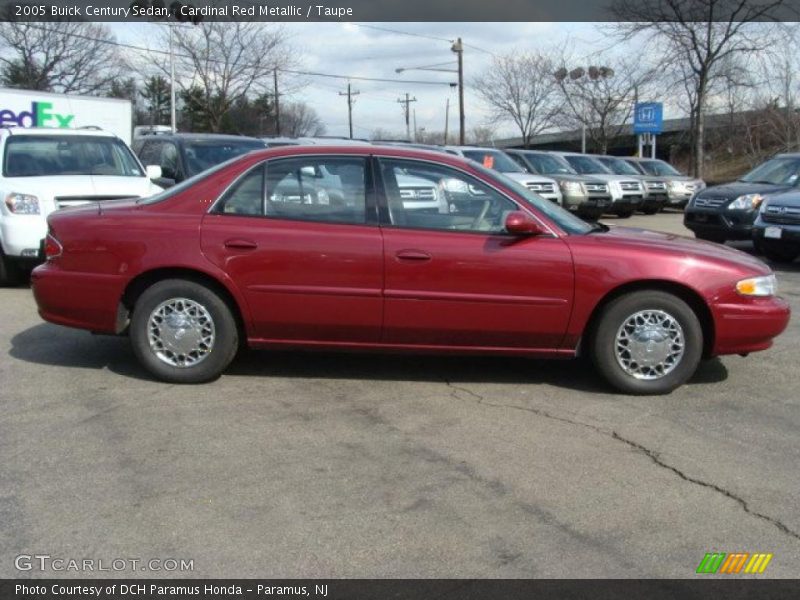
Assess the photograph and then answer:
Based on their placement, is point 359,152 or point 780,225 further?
point 780,225

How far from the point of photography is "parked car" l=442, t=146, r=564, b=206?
17859 millimetres

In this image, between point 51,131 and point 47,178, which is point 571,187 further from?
point 47,178

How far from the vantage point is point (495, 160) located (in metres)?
18.7

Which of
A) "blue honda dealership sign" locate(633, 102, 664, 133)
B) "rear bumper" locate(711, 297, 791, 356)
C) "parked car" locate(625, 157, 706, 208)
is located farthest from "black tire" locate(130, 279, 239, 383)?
"blue honda dealership sign" locate(633, 102, 664, 133)

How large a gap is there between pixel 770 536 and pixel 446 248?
8.24 ft

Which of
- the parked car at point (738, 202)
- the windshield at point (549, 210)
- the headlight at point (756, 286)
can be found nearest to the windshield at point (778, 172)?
the parked car at point (738, 202)

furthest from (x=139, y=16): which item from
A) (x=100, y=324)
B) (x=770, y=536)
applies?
(x=770, y=536)

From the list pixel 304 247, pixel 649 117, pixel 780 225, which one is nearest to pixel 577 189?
pixel 780 225

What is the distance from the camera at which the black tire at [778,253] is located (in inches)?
439

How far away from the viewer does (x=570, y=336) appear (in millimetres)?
5281

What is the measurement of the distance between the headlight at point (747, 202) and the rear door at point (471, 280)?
8.62 metres

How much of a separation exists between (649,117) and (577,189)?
15.4m

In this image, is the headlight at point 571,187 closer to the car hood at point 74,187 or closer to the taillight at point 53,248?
the car hood at point 74,187

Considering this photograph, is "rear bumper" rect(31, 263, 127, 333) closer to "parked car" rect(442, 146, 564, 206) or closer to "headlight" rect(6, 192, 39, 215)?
"headlight" rect(6, 192, 39, 215)
